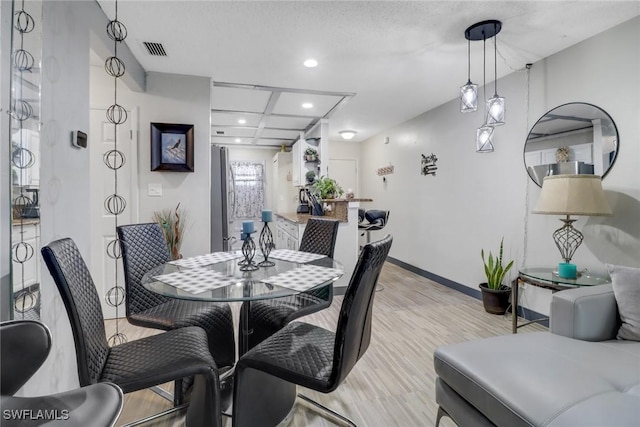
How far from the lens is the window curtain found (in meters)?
7.01

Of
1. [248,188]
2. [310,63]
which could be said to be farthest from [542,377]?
[248,188]

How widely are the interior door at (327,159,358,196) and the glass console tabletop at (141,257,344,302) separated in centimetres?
478

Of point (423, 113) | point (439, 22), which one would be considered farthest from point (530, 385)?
point (423, 113)

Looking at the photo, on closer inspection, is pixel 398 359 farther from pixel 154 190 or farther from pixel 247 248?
→ pixel 154 190

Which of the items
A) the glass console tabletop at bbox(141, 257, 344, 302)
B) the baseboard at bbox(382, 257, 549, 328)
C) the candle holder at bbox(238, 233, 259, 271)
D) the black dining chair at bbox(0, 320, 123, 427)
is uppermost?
the candle holder at bbox(238, 233, 259, 271)

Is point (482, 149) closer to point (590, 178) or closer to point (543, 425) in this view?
point (590, 178)

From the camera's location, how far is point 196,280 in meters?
1.51

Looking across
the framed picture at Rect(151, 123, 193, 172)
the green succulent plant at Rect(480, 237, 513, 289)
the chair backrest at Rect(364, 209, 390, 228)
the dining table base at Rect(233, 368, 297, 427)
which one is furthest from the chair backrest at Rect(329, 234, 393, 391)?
the chair backrest at Rect(364, 209, 390, 228)

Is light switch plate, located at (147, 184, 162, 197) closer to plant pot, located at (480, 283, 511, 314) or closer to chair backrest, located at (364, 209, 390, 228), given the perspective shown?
chair backrest, located at (364, 209, 390, 228)

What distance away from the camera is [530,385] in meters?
1.13

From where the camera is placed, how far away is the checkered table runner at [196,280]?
→ 1.40m

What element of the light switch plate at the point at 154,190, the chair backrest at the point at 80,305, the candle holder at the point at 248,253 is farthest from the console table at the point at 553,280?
the light switch plate at the point at 154,190

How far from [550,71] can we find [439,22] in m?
1.31

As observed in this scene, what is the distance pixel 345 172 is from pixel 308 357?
559 centimetres
